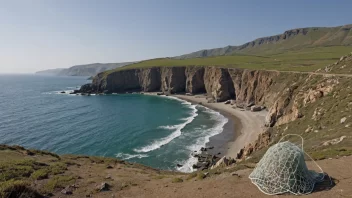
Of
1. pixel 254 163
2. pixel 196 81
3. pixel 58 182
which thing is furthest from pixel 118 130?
pixel 196 81

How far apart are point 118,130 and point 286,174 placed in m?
53.0

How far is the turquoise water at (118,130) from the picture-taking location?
48938 millimetres

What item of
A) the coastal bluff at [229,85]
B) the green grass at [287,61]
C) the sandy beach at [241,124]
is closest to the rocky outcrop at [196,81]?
the coastal bluff at [229,85]

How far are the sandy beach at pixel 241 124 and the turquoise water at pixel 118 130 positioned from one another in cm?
433

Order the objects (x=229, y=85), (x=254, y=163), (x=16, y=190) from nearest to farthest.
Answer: (x=16, y=190)
(x=254, y=163)
(x=229, y=85)

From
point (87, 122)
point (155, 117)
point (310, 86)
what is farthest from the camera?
point (155, 117)

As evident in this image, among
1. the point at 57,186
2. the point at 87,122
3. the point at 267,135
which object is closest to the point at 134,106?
the point at 87,122

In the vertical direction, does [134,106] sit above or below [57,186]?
below

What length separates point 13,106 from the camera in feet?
317

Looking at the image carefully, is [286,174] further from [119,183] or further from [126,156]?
[126,156]

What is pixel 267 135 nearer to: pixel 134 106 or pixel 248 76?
pixel 248 76

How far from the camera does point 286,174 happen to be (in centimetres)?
1531

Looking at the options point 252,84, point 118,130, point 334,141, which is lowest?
point 118,130

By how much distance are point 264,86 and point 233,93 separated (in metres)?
22.5
